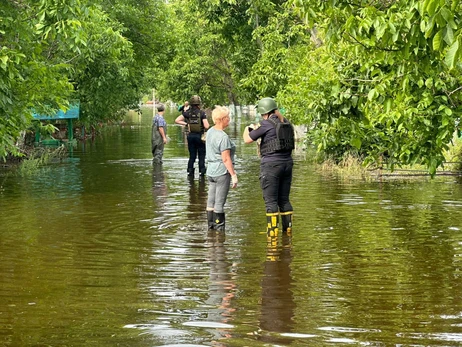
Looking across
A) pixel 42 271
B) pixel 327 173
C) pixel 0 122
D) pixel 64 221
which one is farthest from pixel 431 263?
pixel 327 173

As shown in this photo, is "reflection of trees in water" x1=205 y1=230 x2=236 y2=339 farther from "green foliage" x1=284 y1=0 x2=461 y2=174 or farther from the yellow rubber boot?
"green foliage" x1=284 y1=0 x2=461 y2=174

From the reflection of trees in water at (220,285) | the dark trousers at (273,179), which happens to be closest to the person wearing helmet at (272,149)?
the dark trousers at (273,179)

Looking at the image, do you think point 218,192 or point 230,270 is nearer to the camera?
point 230,270

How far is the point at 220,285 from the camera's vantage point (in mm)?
9117

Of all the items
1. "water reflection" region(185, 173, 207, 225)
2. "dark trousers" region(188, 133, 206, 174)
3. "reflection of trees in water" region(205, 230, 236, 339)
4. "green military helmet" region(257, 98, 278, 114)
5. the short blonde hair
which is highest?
"green military helmet" region(257, 98, 278, 114)

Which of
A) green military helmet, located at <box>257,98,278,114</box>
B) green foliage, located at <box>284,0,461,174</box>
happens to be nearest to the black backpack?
green military helmet, located at <box>257,98,278,114</box>

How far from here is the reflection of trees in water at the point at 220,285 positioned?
25.1 feet

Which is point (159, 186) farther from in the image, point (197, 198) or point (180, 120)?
point (197, 198)

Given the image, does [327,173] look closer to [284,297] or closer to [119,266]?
[119,266]

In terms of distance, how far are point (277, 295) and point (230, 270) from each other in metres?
1.49

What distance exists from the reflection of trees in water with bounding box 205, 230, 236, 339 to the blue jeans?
83cm

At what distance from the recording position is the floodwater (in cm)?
713

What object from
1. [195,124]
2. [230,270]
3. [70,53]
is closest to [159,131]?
[195,124]

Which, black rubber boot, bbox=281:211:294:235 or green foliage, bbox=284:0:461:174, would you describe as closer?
green foliage, bbox=284:0:461:174
